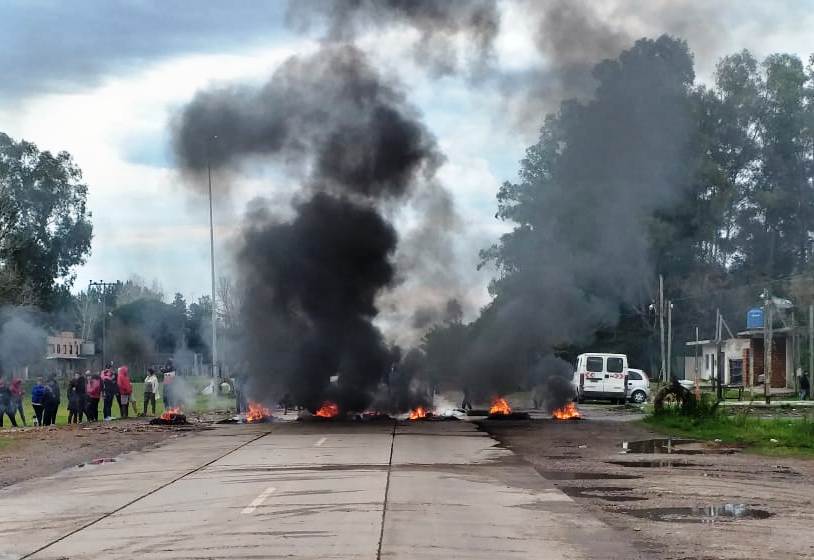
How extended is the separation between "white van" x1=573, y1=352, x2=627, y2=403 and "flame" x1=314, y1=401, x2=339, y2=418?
14.9m

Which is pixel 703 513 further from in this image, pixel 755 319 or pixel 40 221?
pixel 40 221

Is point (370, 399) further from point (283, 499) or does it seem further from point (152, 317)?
point (152, 317)

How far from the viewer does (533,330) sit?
126 ft

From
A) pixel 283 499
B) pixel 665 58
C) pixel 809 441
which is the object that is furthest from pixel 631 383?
pixel 283 499

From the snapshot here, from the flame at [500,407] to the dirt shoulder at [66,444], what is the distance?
31.3ft

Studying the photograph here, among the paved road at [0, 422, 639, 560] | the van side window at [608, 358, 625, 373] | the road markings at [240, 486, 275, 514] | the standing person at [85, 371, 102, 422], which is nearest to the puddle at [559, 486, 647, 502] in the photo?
the paved road at [0, 422, 639, 560]

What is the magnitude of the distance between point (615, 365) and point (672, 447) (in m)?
→ 24.1

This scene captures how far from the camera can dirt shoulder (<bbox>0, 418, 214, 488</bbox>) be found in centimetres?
2025

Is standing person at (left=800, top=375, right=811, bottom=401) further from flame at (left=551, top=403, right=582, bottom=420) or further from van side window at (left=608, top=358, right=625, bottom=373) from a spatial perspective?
flame at (left=551, top=403, right=582, bottom=420)

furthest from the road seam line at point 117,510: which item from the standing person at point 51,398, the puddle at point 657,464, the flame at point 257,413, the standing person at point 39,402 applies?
the standing person at point 39,402

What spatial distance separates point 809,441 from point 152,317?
66.4m

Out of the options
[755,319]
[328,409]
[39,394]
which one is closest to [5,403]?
[39,394]

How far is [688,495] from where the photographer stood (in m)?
14.9

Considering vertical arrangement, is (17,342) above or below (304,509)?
above
